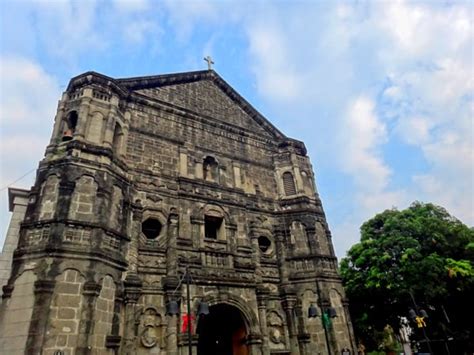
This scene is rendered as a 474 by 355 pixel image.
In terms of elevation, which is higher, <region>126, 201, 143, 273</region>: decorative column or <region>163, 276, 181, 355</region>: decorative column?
<region>126, 201, 143, 273</region>: decorative column

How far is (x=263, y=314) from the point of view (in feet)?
40.5

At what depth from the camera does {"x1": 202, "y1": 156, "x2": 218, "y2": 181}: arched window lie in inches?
580

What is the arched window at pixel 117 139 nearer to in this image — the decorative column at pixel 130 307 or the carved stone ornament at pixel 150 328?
the decorative column at pixel 130 307

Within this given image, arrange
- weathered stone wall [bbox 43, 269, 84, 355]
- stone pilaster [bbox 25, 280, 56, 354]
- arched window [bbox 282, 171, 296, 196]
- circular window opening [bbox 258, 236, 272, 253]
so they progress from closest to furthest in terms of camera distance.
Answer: stone pilaster [bbox 25, 280, 56, 354], weathered stone wall [bbox 43, 269, 84, 355], circular window opening [bbox 258, 236, 272, 253], arched window [bbox 282, 171, 296, 196]

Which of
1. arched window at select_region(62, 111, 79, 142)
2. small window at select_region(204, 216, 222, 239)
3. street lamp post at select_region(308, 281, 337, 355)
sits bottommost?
street lamp post at select_region(308, 281, 337, 355)

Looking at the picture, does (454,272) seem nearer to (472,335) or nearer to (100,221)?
(472,335)

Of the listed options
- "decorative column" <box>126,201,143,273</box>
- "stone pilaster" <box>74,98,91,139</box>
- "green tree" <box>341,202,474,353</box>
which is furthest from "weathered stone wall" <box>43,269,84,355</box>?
"green tree" <box>341,202,474,353</box>

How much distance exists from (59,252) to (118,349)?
3.21m

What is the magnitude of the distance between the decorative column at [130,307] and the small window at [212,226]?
12.9 feet

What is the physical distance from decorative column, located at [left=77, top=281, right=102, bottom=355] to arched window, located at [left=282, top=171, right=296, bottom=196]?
388 inches

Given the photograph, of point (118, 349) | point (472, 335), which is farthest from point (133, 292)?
point (472, 335)

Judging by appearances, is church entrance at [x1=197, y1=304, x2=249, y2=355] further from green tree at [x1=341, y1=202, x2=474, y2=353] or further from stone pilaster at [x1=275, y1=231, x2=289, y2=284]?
green tree at [x1=341, y1=202, x2=474, y2=353]

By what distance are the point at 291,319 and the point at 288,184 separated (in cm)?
644

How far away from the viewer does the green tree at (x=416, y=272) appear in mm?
16953
